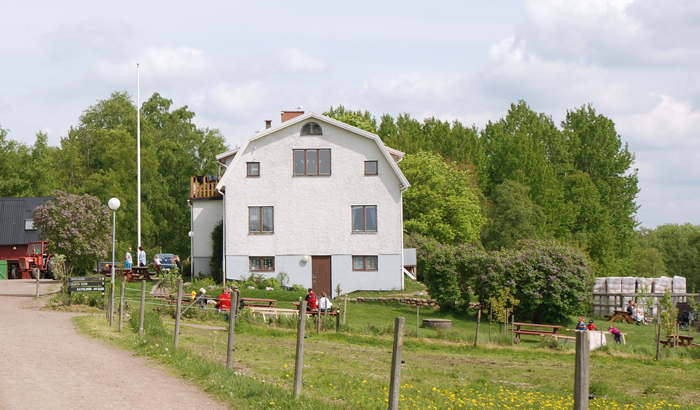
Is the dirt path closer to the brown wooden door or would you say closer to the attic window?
the brown wooden door

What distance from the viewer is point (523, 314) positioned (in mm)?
31375

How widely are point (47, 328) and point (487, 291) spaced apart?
18297 mm

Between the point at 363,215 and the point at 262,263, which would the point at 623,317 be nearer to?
the point at 363,215

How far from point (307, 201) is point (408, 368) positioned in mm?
22193

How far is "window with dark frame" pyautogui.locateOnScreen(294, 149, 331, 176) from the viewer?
37781 millimetres

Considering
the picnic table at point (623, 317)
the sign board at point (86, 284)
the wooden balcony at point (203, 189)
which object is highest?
the wooden balcony at point (203, 189)

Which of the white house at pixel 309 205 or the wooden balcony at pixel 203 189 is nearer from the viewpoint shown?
the white house at pixel 309 205

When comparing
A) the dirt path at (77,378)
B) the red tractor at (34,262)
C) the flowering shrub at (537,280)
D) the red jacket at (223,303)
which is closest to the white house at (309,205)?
the flowering shrub at (537,280)

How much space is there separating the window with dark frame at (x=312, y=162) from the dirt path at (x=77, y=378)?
20.3 meters

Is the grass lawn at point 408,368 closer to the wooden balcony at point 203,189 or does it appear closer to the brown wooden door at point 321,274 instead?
the brown wooden door at point 321,274

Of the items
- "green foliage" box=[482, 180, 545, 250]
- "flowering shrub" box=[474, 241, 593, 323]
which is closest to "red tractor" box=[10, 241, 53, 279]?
"flowering shrub" box=[474, 241, 593, 323]

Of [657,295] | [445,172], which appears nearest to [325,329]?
[657,295]

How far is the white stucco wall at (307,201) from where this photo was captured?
123ft

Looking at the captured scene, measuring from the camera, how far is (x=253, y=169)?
37844mm
